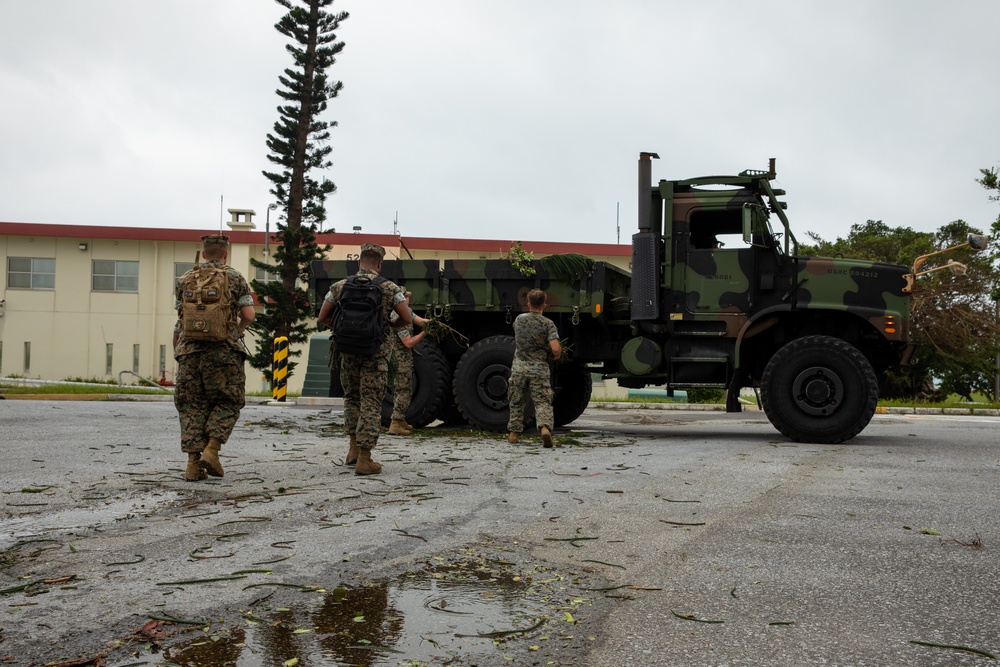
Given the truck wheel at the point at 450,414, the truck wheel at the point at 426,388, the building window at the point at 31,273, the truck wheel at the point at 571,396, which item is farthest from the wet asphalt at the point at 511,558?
the building window at the point at 31,273

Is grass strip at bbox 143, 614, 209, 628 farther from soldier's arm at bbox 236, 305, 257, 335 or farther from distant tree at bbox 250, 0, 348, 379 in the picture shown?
distant tree at bbox 250, 0, 348, 379

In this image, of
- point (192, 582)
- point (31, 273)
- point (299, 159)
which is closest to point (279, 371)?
point (299, 159)

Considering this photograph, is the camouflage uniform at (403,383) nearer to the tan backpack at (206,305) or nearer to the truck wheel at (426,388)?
the truck wheel at (426,388)

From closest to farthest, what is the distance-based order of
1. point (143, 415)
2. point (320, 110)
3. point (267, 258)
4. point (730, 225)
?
A: 1. point (730, 225)
2. point (143, 415)
3. point (320, 110)
4. point (267, 258)

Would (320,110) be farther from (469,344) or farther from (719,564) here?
(719,564)

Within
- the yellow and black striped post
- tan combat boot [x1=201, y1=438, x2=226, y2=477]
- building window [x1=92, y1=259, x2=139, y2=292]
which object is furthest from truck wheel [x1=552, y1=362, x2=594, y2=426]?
building window [x1=92, y1=259, x2=139, y2=292]

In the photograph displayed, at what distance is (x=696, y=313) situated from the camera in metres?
11.3

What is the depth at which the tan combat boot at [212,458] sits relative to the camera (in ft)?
22.0

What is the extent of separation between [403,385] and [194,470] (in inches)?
189

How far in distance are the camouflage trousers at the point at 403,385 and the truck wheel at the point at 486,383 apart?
552 millimetres

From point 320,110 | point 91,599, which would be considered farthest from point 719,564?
point 320,110

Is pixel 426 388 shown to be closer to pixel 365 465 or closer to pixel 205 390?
pixel 365 465

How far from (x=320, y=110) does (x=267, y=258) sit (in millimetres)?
8490

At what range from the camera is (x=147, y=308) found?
36938 mm
